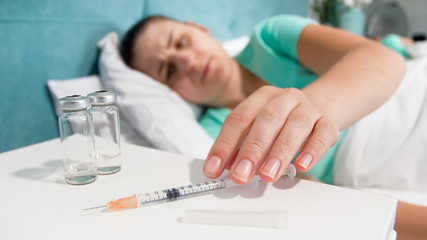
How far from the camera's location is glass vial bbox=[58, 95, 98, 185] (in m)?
0.48

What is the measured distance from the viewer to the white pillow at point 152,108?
912mm

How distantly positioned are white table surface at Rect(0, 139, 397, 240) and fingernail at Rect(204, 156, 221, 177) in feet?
0.09

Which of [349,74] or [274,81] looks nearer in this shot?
[349,74]

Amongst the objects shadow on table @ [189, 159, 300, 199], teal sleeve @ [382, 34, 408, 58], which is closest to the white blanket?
shadow on table @ [189, 159, 300, 199]

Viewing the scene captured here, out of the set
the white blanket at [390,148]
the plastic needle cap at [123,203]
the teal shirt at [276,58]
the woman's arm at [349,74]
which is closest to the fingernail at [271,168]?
the plastic needle cap at [123,203]

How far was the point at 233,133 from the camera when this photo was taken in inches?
19.3

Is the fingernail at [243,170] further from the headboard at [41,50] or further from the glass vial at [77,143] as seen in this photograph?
the headboard at [41,50]

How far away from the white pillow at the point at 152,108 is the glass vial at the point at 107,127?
303 mm

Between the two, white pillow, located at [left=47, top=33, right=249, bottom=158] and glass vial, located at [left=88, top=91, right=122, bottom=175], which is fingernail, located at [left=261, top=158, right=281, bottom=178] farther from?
white pillow, located at [left=47, top=33, right=249, bottom=158]

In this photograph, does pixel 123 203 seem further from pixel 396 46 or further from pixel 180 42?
pixel 396 46

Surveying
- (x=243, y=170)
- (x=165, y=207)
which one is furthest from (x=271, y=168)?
(x=165, y=207)

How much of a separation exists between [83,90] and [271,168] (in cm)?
73

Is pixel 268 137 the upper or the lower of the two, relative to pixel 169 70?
upper

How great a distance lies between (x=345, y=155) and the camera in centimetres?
88
